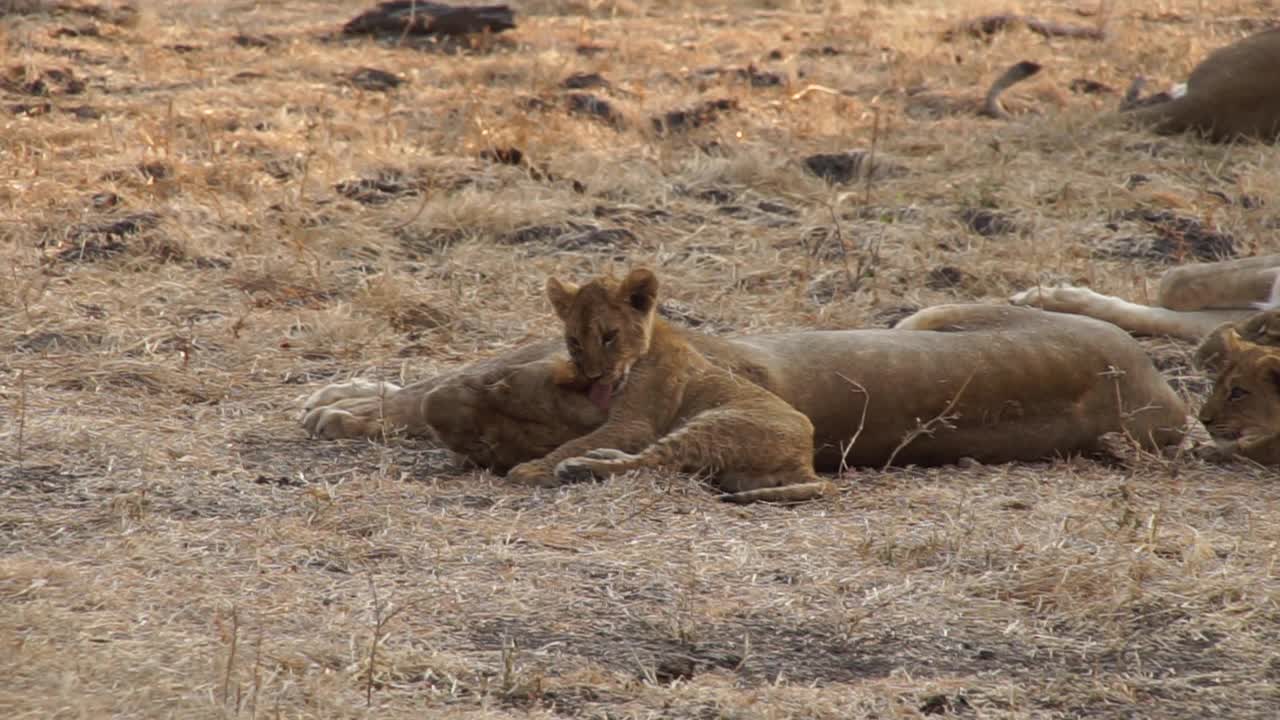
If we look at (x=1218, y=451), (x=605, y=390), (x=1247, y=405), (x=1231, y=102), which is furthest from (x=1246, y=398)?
(x=1231, y=102)

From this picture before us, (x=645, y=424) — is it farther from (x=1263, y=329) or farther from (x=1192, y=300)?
(x=1192, y=300)

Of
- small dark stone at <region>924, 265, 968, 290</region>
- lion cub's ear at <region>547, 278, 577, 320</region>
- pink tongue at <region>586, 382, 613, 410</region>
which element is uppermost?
lion cub's ear at <region>547, 278, 577, 320</region>

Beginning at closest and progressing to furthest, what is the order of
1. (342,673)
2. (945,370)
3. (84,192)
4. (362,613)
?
(342,673) → (362,613) → (945,370) → (84,192)

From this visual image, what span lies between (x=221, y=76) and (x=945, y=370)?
7.11 metres

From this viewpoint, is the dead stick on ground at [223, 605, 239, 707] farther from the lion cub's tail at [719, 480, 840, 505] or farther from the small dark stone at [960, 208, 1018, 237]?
the small dark stone at [960, 208, 1018, 237]

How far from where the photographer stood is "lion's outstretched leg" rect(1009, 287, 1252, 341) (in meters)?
7.28

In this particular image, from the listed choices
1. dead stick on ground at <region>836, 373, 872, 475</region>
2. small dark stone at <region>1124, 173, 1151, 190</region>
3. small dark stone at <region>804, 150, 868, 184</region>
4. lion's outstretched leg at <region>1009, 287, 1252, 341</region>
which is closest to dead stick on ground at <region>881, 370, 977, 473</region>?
dead stick on ground at <region>836, 373, 872, 475</region>

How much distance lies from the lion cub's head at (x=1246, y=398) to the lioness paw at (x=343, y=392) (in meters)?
2.59

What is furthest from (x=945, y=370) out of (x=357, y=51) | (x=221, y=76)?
(x=357, y=51)

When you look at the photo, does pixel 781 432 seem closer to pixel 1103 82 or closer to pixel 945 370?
pixel 945 370

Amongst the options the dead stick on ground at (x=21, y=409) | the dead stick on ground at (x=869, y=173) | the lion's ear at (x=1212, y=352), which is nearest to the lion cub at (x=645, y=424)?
the dead stick on ground at (x=21, y=409)

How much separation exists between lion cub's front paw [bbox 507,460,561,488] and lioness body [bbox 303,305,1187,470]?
181 millimetres

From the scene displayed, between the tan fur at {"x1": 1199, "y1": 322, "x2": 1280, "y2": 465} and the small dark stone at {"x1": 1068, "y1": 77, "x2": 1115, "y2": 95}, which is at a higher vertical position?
the tan fur at {"x1": 1199, "y1": 322, "x2": 1280, "y2": 465}

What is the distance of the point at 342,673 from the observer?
3.66 meters
